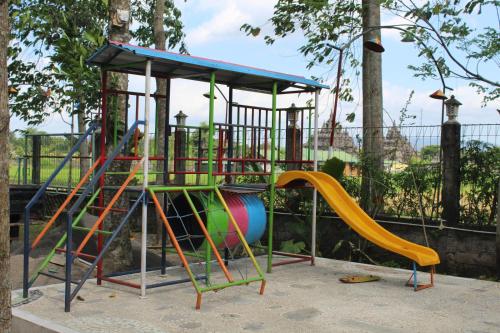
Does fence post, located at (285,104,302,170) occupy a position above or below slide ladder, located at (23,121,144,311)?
above

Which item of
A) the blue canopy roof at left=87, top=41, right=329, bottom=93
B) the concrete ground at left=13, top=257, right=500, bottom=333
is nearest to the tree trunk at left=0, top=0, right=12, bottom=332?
the concrete ground at left=13, top=257, right=500, bottom=333

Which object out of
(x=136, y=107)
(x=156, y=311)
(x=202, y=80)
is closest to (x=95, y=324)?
(x=156, y=311)

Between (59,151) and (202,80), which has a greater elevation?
(202,80)

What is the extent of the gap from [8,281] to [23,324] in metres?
2.19

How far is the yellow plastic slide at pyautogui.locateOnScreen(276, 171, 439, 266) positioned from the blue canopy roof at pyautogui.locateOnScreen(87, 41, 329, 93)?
4.37 feet

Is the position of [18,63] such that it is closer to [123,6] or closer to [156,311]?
[123,6]

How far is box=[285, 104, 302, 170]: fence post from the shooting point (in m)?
8.97

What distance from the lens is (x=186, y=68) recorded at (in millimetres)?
7504

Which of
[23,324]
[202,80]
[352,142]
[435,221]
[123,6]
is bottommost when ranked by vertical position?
[23,324]

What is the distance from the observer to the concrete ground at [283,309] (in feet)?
17.9

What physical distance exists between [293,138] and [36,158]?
8491 mm

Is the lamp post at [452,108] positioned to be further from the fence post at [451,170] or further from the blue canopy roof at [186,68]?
the blue canopy roof at [186,68]

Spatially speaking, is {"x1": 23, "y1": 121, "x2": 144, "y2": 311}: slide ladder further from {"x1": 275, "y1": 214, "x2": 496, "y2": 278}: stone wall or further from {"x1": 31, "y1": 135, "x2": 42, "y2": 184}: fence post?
{"x1": 31, "y1": 135, "x2": 42, "y2": 184}: fence post

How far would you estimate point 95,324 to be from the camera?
5.38 metres
